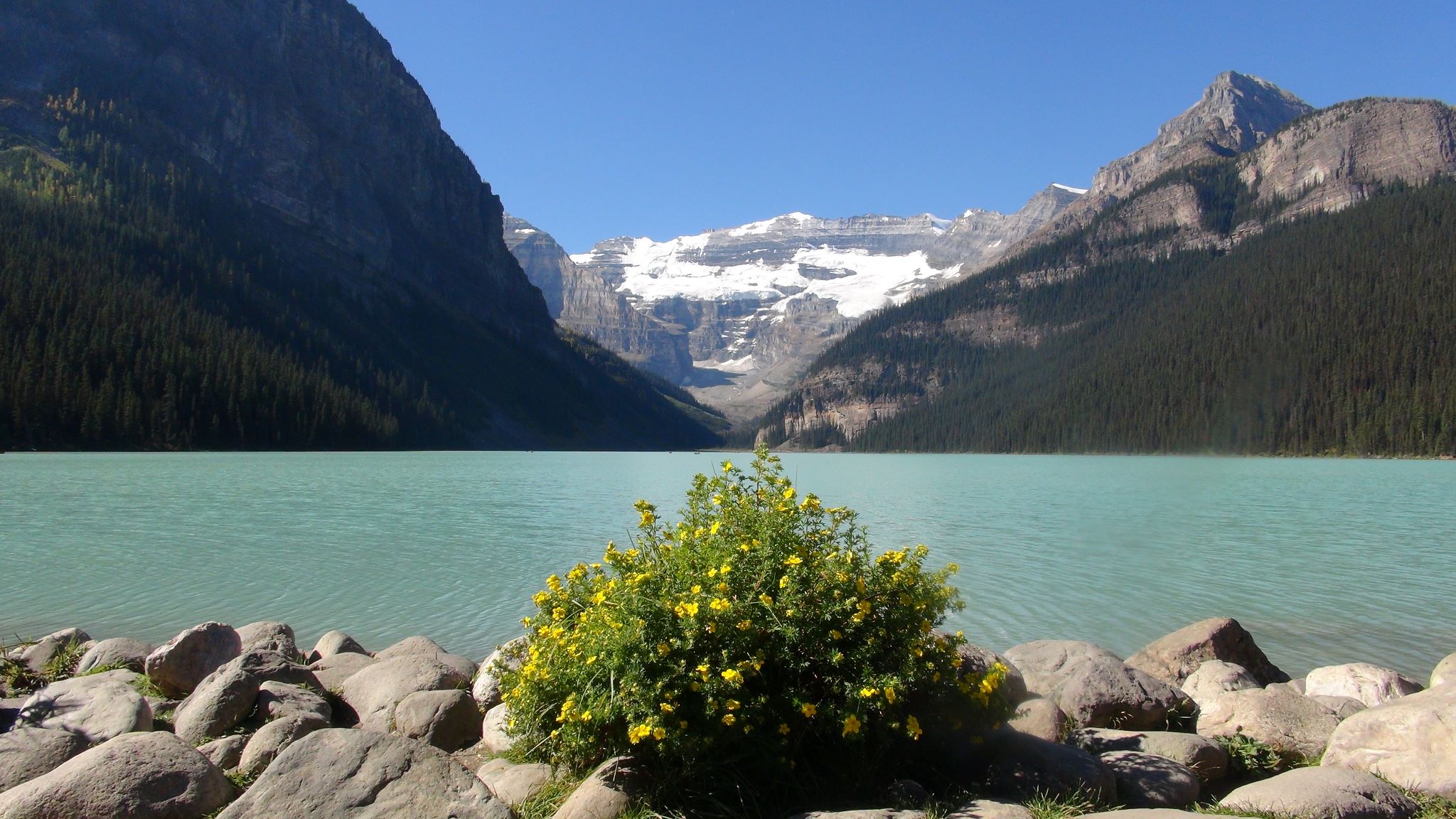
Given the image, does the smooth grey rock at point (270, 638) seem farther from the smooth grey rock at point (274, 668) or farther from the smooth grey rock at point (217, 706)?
the smooth grey rock at point (217, 706)

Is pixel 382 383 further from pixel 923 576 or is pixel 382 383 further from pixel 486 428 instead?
pixel 923 576

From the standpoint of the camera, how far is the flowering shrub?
6.02 m

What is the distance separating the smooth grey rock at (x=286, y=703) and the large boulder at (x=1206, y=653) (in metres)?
10.3

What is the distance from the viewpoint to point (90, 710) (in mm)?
8188

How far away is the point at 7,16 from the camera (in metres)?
169

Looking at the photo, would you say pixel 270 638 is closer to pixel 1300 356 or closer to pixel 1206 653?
pixel 1206 653

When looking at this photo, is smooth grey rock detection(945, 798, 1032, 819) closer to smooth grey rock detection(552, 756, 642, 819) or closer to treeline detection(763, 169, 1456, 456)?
smooth grey rock detection(552, 756, 642, 819)

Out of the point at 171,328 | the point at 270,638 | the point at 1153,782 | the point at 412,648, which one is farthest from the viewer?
the point at 171,328

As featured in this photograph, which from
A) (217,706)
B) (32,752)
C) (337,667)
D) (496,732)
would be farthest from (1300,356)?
(32,752)

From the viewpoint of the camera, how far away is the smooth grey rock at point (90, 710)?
789cm

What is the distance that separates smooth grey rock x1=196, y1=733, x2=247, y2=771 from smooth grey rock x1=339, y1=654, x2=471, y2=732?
4.60ft

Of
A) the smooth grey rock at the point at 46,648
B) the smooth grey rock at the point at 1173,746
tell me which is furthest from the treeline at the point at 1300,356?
the smooth grey rock at the point at 46,648

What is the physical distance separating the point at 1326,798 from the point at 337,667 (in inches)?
428

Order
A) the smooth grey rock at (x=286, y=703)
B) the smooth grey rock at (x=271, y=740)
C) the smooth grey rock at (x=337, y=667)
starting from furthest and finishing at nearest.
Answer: the smooth grey rock at (x=337, y=667)
the smooth grey rock at (x=286, y=703)
the smooth grey rock at (x=271, y=740)
